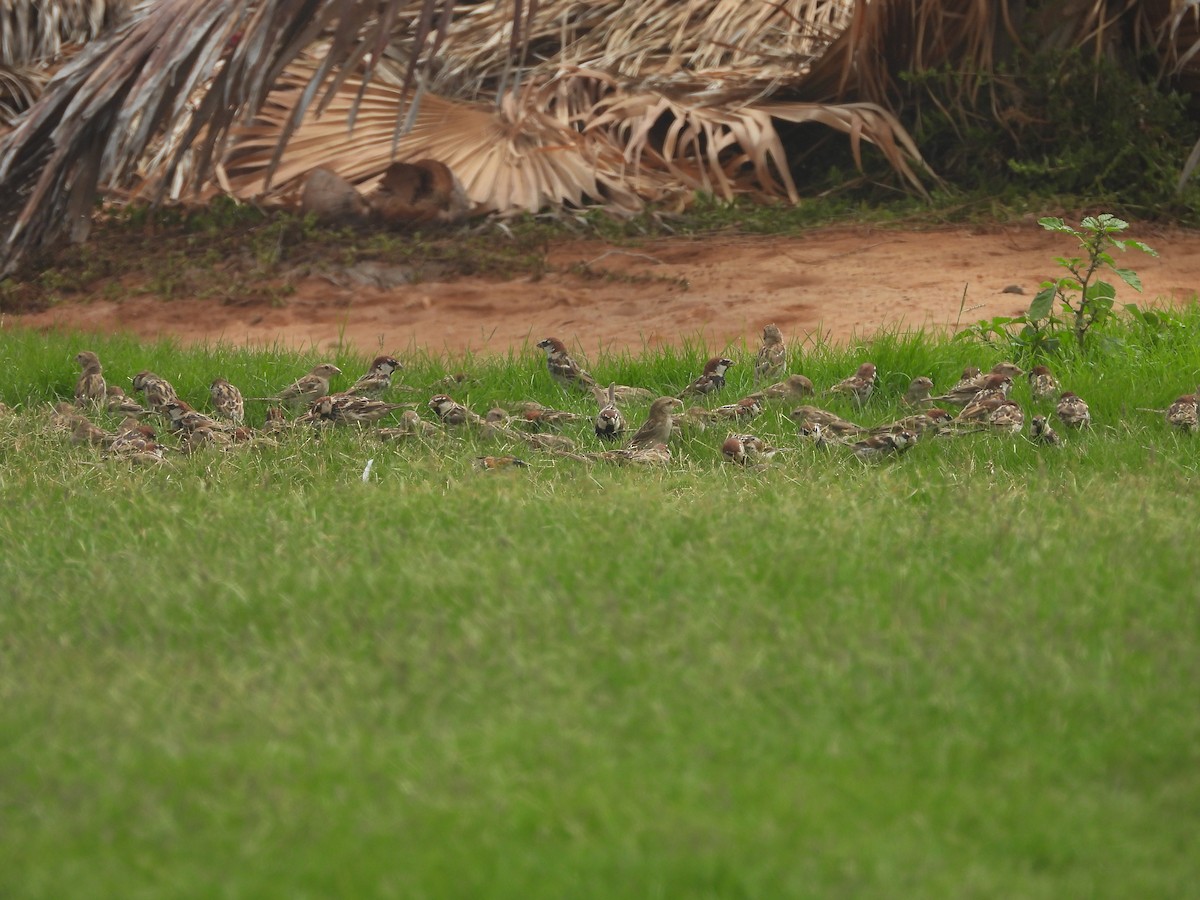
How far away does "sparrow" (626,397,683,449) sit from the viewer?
7195mm

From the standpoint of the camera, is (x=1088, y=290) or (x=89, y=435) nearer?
(x=89, y=435)

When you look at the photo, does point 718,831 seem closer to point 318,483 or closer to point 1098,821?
point 1098,821

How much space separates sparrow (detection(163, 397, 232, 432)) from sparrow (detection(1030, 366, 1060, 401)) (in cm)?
420

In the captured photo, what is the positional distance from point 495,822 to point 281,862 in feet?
1.64

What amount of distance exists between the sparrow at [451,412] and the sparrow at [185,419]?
3.61 ft

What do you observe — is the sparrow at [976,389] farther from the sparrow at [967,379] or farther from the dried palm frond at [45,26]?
the dried palm frond at [45,26]

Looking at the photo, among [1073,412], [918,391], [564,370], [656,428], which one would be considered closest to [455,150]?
[564,370]

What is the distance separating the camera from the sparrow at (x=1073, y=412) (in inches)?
284

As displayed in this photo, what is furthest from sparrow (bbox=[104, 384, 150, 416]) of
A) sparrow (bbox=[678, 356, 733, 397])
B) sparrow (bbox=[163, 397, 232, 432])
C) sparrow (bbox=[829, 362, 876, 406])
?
sparrow (bbox=[829, 362, 876, 406])

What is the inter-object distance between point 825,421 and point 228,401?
3244mm

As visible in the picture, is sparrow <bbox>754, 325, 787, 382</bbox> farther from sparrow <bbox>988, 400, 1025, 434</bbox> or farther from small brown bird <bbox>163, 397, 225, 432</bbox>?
small brown bird <bbox>163, 397, 225, 432</bbox>

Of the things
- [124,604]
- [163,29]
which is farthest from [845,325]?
[124,604]

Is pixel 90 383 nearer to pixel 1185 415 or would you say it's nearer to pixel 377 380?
pixel 377 380

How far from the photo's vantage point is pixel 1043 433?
6.96 meters
